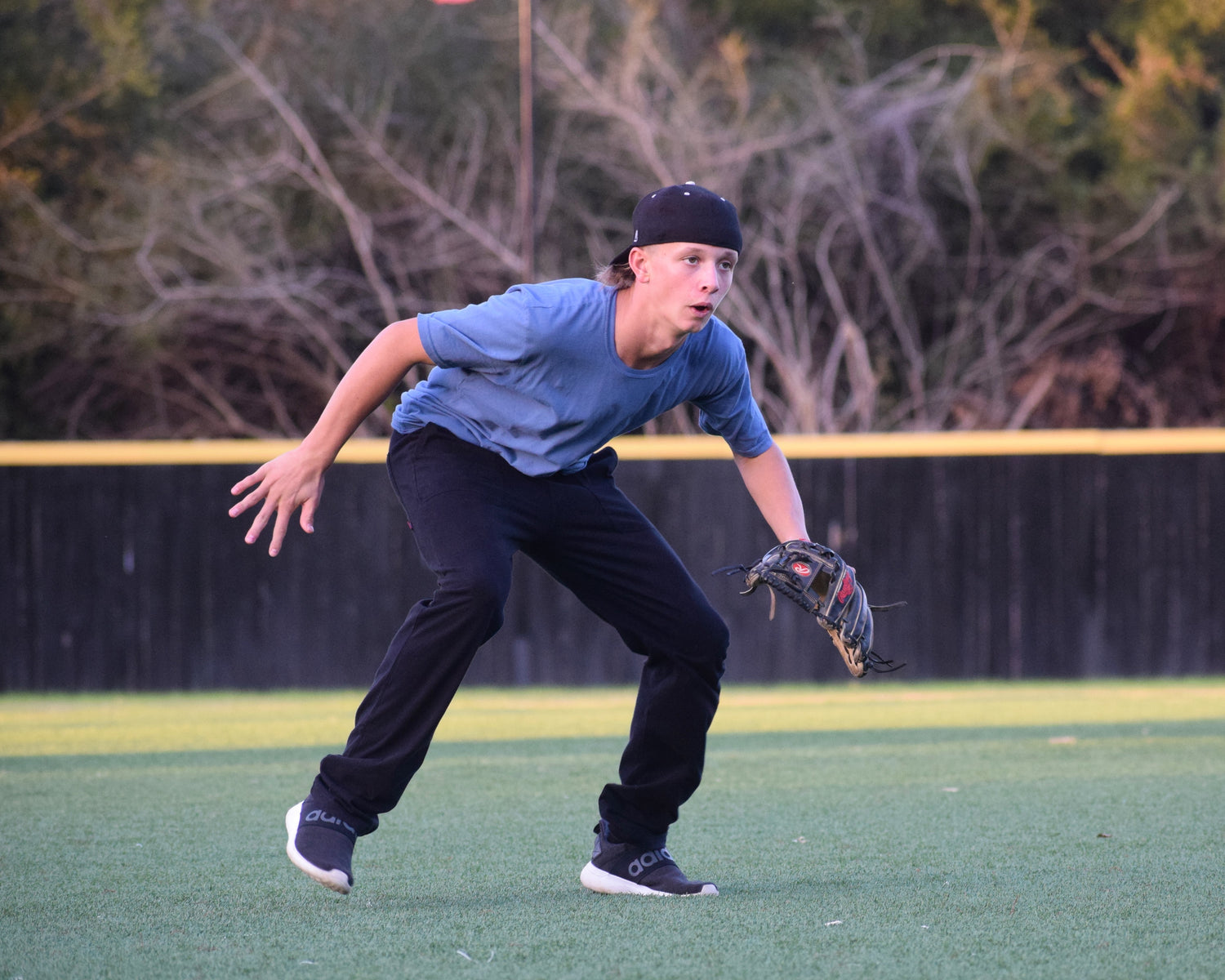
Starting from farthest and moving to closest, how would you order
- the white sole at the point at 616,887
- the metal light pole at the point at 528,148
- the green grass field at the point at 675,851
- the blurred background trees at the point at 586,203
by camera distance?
1. the blurred background trees at the point at 586,203
2. the metal light pole at the point at 528,148
3. the white sole at the point at 616,887
4. the green grass field at the point at 675,851

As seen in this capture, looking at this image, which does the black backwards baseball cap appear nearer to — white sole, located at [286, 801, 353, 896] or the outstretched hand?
the outstretched hand

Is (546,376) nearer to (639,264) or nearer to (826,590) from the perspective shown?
(639,264)

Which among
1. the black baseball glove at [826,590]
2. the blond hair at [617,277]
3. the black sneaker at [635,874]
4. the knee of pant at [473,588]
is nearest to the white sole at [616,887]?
the black sneaker at [635,874]

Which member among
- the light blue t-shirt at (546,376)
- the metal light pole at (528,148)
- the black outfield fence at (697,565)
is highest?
the metal light pole at (528,148)

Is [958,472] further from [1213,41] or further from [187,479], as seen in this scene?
[1213,41]

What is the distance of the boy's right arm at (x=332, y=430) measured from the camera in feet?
12.2

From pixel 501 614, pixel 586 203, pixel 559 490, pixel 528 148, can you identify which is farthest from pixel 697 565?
pixel 586 203

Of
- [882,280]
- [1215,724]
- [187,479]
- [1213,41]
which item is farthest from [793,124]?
[1215,724]

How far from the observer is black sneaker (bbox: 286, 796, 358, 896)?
12.3 feet

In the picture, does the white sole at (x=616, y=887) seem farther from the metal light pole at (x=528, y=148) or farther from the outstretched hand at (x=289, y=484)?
the metal light pole at (x=528, y=148)

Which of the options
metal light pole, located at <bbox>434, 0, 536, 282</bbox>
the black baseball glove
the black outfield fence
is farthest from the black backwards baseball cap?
metal light pole, located at <bbox>434, 0, 536, 282</bbox>

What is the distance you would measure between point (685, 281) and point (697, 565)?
8.52 meters

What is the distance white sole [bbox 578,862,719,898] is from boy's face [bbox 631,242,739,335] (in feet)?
4.68

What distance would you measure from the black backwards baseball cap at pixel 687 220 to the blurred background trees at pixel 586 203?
17563 millimetres
